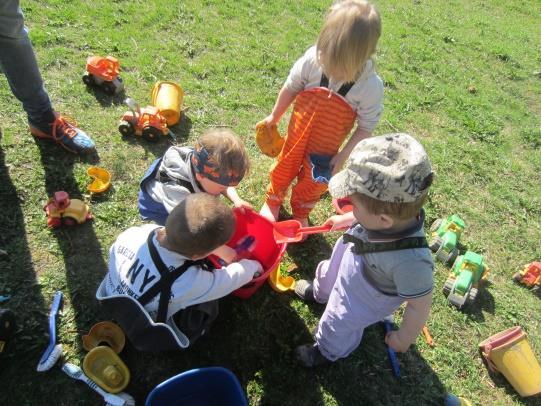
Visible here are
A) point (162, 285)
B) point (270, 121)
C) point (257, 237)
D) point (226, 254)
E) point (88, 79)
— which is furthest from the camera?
point (88, 79)

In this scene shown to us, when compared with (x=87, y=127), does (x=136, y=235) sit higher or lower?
higher

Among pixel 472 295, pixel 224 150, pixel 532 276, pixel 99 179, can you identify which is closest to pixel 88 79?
pixel 99 179

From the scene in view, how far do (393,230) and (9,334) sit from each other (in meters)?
2.02

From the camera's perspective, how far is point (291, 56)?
4863mm

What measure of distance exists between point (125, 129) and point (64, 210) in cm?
96

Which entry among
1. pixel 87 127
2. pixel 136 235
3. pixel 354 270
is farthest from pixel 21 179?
pixel 354 270

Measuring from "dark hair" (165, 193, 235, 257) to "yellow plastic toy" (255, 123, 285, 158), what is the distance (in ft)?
3.66

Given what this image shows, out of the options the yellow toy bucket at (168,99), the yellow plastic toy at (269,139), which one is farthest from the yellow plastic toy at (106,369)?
the yellow toy bucket at (168,99)

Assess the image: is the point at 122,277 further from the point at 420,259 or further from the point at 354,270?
the point at 420,259

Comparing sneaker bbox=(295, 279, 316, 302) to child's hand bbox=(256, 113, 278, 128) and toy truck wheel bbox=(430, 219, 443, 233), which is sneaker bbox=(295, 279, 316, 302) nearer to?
child's hand bbox=(256, 113, 278, 128)

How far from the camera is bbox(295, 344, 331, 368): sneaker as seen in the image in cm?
244

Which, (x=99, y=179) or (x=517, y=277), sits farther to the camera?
(x=517, y=277)

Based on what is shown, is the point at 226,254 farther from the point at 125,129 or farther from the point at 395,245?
the point at 125,129

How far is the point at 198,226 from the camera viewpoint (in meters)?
Answer: 1.85
